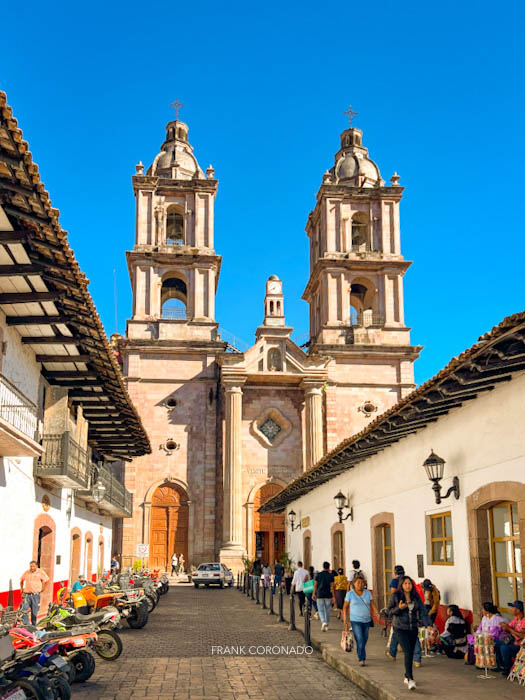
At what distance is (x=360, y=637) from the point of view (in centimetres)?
1116

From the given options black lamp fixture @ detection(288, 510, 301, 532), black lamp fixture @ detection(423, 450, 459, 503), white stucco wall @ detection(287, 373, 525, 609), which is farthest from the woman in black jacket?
black lamp fixture @ detection(288, 510, 301, 532)

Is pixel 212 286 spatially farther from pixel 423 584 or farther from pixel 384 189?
→ pixel 423 584

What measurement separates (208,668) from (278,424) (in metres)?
31.8

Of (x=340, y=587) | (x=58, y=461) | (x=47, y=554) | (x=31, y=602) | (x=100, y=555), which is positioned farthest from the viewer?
(x=100, y=555)

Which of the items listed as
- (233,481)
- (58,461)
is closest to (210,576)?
(233,481)

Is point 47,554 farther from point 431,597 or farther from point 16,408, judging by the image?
point 431,597

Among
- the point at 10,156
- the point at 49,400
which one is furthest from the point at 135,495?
the point at 10,156

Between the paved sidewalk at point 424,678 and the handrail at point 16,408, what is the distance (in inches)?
261

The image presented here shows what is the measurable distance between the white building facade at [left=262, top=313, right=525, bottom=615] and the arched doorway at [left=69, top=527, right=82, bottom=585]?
8916 millimetres

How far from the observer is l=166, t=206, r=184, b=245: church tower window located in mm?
46969

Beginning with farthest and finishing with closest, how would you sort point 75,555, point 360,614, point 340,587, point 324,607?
point 75,555 → point 340,587 → point 324,607 → point 360,614

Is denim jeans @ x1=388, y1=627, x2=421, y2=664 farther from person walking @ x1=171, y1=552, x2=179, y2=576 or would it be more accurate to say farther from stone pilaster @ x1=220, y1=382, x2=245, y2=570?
person walking @ x1=171, y1=552, x2=179, y2=576

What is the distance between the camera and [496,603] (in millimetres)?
10938

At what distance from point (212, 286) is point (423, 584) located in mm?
33009
